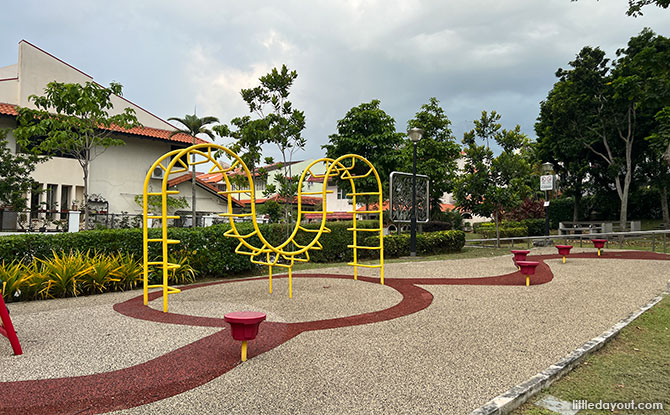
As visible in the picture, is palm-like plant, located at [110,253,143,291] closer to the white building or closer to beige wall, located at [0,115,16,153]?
the white building

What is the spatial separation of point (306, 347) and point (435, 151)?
23.7 meters

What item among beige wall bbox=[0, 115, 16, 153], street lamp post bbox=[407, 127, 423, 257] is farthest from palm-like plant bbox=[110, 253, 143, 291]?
beige wall bbox=[0, 115, 16, 153]

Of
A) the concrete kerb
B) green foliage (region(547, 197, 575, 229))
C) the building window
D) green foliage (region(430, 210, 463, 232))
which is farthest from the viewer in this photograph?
green foliage (region(547, 197, 575, 229))

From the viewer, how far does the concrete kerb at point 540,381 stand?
10.3 ft

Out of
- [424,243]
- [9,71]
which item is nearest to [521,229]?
[424,243]

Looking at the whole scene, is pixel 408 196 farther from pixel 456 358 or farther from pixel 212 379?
pixel 212 379

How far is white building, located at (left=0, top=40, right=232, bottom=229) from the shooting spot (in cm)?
1989

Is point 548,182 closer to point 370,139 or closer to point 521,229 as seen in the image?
point 521,229

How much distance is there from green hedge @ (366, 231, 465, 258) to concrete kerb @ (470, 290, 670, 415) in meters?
9.42

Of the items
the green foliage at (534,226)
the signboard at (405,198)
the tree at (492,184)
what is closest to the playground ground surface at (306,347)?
the signboard at (405,198)

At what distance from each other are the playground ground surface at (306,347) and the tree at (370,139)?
54.8 ft

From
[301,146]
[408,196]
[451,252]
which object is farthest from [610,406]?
[301,146]

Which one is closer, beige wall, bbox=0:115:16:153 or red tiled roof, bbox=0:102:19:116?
red tiled roof, bbox=0:102:19:116

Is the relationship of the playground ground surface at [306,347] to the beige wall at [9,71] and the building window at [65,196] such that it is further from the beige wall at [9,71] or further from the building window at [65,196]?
the beige wall at [9,71]
